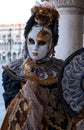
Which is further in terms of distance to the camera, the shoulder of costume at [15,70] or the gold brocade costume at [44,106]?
the shoulder of costume at [15,70]

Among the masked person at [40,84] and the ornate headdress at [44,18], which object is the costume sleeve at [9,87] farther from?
the ornate headdress at [44,18]

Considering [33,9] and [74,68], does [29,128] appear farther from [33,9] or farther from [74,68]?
[33,9]

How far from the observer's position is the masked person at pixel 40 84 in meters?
1.53

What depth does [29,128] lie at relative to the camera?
1.53 metres

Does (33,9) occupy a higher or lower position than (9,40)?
higher

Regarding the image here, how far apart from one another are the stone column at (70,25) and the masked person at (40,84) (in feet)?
5.60

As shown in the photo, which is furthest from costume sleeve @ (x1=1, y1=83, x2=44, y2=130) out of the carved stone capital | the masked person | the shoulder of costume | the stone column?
the carved stone capital

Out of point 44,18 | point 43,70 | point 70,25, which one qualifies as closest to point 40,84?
point 43,70

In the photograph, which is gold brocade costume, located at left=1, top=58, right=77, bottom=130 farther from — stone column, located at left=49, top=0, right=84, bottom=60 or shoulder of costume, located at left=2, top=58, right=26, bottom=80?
stone column, located at left=49, top=0, right=84, bottom=60

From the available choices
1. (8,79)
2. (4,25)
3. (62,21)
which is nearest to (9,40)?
(4,25)

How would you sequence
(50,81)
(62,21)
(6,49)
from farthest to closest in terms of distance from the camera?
(6,49), (62,21), (50,81)

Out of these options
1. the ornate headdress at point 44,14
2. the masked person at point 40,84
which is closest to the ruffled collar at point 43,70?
the masked person at point 40,84

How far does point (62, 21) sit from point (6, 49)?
3.70 feet

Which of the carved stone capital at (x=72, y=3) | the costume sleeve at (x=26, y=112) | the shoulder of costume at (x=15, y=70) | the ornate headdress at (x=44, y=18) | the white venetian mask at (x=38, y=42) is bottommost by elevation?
the carved stone capital at (x=72, y=3)
